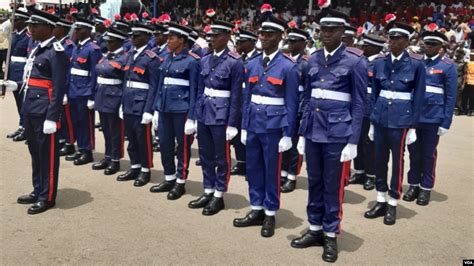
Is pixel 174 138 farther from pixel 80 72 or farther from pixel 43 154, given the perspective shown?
pixel 80 72

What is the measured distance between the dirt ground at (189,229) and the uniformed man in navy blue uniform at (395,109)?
1.11 feet

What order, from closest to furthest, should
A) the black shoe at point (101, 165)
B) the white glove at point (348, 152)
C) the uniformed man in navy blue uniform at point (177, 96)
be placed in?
the white glove at point (348, 152) → the uniformed man in navy blue uniform at point (177, 96) → the black shoe at point (101, 165)

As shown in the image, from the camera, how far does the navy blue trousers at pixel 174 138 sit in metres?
5.77

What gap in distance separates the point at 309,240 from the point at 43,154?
290cm

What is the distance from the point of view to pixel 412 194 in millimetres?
6109

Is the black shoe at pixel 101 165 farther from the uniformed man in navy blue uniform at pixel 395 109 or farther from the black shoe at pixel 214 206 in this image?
the uniformed man in navy blue uniform at pixel 395 109

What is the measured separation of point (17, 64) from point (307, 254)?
6284 millimetres

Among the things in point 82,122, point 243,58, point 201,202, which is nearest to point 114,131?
point 82,122

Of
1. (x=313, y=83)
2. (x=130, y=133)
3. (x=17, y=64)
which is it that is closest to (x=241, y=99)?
(x=313, y=83)

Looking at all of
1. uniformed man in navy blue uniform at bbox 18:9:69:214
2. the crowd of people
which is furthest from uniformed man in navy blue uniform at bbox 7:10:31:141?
uniformed man in navy blue uniform at bbox 18:9:69:214

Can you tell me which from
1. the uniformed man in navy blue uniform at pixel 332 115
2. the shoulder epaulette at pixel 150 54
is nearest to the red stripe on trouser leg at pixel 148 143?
the shoulder epaulette at pixel 150 54

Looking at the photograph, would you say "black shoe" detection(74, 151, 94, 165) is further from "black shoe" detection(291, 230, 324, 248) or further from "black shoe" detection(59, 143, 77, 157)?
"black shoe" detection(291, 230, 324, 248)

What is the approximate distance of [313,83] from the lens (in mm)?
4359

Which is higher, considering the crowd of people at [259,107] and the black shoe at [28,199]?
the crowd of people at [259,107]
